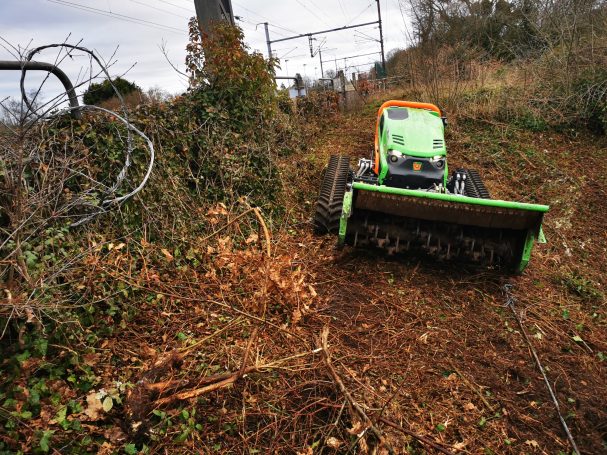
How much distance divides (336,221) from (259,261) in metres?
1.71

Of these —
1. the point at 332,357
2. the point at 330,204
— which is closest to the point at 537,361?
the point at 332,357

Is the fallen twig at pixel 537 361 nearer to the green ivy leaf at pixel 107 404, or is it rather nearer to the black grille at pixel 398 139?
the black grille at pixel 398 139

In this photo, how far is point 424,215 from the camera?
4434 mm

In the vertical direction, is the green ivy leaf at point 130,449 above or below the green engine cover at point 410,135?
below

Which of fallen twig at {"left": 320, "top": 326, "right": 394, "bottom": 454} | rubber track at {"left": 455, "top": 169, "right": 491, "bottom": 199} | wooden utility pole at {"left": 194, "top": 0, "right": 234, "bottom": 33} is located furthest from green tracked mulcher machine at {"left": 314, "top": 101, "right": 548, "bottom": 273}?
wooden utility pole at {"left": 194, "top": 0, "right": 234, "bottom": 33}

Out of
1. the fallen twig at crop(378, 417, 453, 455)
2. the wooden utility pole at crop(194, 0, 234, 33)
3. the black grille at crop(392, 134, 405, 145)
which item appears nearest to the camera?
the fallen twig at crop(378, 417, 453, 455)

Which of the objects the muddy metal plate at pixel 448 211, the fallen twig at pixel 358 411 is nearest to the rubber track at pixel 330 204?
the muddy metal plate at pixel 448 211

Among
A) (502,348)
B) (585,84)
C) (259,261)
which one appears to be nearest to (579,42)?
(585,84)

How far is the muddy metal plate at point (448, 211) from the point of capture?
4.22 m

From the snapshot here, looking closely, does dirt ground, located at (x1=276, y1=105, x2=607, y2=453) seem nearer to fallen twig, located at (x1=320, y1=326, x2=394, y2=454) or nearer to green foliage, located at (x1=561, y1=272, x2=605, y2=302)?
green foliage, located at (x1=561, y1=272, x2=605, y2=302)

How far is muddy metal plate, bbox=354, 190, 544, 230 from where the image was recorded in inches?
166

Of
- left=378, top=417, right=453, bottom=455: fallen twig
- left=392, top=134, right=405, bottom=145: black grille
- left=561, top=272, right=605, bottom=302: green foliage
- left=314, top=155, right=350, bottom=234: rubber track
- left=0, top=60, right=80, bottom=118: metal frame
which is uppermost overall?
left=0, top=60, right=80, bottom=118: metal frame

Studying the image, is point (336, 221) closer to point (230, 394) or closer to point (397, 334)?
point (397, 334)

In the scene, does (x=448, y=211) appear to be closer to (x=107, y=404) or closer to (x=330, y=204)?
(x=330, y=204)
